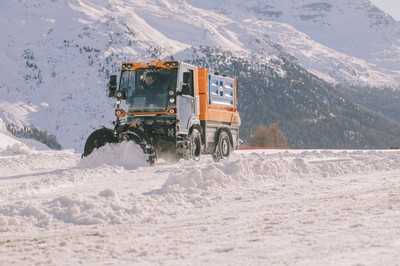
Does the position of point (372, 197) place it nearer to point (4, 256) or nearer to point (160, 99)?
point (4, 256)

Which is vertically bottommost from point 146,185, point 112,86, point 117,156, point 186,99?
point 146,185

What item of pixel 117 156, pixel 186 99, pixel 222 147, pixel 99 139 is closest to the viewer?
pixel 117 156

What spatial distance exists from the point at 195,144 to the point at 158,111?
1644 millimetres

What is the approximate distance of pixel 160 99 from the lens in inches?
729

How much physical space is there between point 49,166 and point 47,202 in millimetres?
11040

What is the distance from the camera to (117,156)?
17469 millimetres

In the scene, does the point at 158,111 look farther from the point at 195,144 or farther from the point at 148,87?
the point at 195,144

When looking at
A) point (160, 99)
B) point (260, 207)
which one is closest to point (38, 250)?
point (260, 207)

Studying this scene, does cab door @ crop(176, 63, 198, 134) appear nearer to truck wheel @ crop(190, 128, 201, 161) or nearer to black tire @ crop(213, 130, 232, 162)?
truck wheel @ crop(190, 128, 201, 161)

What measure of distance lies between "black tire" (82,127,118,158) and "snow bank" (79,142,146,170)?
51cm

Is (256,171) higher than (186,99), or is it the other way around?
(186,99)

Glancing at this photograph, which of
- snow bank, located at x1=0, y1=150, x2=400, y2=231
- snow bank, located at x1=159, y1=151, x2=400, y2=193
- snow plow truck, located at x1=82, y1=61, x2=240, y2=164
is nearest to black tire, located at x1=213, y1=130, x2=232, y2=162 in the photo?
snow plow truck, located at x1=82, y1=61, x2=240, y2=164

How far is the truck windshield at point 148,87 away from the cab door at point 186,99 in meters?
0.22

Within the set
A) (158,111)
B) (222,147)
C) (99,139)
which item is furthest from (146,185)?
(222,147)
